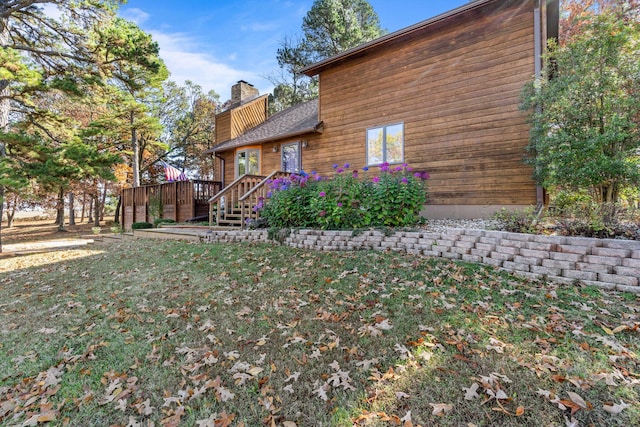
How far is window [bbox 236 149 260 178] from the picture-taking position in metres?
12.8

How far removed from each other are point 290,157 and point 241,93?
19.3 feet

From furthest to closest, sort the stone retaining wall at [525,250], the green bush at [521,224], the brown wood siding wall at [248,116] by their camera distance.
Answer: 1. the brown wood siding wall at [248,116]
2. the green bush at [521,224]
3. the stone retaining wall at [525,250]

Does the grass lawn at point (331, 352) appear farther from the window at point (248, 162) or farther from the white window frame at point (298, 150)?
the window at point (248, 162)

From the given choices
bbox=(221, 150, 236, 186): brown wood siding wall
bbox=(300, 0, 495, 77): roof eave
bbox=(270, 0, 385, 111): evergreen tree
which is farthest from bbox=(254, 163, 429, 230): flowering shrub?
bbox=(270, 0, 385, 111): evergreen tree

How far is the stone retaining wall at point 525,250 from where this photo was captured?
3439 millimetres

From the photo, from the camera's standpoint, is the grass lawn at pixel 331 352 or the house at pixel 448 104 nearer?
the grass lawn at pixel 331 352

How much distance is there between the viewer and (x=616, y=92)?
482 cm

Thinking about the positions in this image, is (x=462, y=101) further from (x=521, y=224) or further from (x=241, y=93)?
(x=241, y=93)

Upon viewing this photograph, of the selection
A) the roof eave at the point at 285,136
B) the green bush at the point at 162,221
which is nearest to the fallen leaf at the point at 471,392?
the roof eave at the point at 285,136

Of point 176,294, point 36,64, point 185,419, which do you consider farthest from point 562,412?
point 36,64

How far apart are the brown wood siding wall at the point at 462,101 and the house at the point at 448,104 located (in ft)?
0.08

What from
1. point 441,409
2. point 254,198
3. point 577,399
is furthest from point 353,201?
point 577,399

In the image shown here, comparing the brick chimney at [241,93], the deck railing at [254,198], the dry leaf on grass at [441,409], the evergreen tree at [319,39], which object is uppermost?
the evergreen tree at [319,39]

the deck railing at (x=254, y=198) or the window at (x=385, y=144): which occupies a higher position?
the window at (x=385, y=144)
